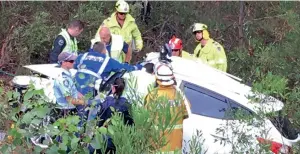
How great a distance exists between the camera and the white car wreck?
5.68 m

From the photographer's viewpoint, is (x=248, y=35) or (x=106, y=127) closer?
(x=106, y=127)

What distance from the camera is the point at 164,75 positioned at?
20.5 feet

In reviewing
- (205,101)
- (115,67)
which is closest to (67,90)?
(115,67)

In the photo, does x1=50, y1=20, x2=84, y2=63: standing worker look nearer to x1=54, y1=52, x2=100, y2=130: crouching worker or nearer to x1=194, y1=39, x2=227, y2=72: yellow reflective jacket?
x1=54, y1=52, x2=100, y2=130: crouching worker

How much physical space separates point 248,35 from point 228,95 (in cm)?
674

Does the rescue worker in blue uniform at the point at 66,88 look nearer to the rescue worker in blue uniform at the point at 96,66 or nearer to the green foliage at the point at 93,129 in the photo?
the rescue worker in blue uniform at the point at 96,66

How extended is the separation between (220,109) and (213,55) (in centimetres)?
240

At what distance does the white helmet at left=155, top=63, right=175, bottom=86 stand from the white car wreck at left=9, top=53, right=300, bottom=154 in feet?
1.56

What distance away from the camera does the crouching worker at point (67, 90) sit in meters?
6.35

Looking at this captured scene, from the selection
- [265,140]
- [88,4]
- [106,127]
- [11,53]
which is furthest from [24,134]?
[88,4]

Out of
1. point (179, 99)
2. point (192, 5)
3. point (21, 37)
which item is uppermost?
point (192, 5)

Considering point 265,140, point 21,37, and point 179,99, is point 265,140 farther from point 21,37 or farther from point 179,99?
point 21,37

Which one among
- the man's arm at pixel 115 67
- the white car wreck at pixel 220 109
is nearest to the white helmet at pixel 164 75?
the white car wreck at pixel 220 109

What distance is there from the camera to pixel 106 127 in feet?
16.4
